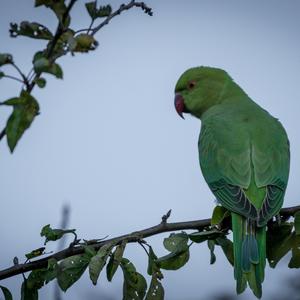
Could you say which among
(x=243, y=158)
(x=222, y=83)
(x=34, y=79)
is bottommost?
(x=243, y=158)

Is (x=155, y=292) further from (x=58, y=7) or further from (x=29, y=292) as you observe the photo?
(x=58, y=7)

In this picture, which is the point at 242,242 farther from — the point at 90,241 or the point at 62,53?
the point at 62,53

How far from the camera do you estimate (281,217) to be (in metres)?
3.31

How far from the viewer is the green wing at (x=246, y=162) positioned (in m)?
3.34

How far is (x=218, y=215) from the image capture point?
323 centimetres

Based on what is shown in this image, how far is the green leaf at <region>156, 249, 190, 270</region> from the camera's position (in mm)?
2845

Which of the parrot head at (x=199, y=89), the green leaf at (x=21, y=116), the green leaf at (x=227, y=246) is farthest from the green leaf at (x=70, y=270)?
the parrot head at (x=199, y=89)

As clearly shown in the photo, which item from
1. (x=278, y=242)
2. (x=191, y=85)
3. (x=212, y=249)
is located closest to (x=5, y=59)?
(x=212, y=249)

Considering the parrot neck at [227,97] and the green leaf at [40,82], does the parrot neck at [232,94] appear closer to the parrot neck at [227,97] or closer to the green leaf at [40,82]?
the parrot neck at [227,97]

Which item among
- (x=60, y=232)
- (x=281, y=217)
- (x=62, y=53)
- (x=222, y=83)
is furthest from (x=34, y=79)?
(x=222, y=83)

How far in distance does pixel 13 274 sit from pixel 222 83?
315cm

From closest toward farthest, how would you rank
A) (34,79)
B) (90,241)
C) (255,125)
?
(34,79), (90,241), (255,125)

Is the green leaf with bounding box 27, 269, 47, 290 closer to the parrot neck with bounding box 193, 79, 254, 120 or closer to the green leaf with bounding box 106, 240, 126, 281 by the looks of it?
the green leaf with bounding box 106, 240, 126, 281

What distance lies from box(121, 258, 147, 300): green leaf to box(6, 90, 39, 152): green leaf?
4.08 ft
